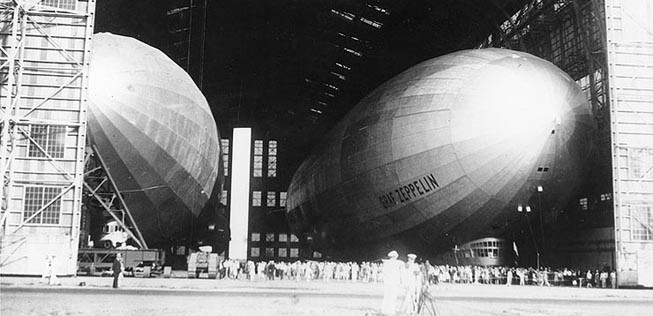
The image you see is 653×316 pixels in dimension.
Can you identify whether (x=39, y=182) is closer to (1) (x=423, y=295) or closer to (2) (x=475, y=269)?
(1) (x=423, y=295)

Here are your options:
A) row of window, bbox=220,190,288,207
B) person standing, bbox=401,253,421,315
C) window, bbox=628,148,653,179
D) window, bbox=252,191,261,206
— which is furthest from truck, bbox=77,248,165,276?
row of window, bbox=220,190,288,207

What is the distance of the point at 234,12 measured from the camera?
40969 millimetres

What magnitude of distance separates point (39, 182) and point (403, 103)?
14.7m

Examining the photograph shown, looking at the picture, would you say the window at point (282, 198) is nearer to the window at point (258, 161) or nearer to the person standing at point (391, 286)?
the window at point (258, 161)

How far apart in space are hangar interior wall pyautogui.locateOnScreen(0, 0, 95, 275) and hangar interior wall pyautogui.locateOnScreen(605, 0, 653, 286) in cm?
1971

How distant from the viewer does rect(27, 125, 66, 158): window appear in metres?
22.7

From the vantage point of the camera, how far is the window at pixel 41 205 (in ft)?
73.2

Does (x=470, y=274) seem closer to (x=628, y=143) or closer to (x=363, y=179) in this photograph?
(x=363, y=179)

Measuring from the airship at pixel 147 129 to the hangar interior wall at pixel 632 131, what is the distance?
16.8 meters

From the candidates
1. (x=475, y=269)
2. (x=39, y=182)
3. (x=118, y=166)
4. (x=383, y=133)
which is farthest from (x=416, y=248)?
(x=39, y=182)

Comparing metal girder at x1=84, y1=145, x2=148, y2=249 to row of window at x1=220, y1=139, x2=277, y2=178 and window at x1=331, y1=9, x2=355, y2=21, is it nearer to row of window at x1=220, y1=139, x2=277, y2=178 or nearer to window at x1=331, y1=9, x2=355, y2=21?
window at x1=331, y1=9, x2=355, y2=21

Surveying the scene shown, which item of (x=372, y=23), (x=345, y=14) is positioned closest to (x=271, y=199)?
(x=372, y=23)

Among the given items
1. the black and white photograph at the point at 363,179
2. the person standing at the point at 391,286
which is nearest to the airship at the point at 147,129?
the black and white photograph at the point at 363,179

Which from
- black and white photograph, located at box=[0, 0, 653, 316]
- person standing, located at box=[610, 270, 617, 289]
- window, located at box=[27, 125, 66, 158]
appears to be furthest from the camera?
person standing, located at box=[610, 270, 617, 289]
